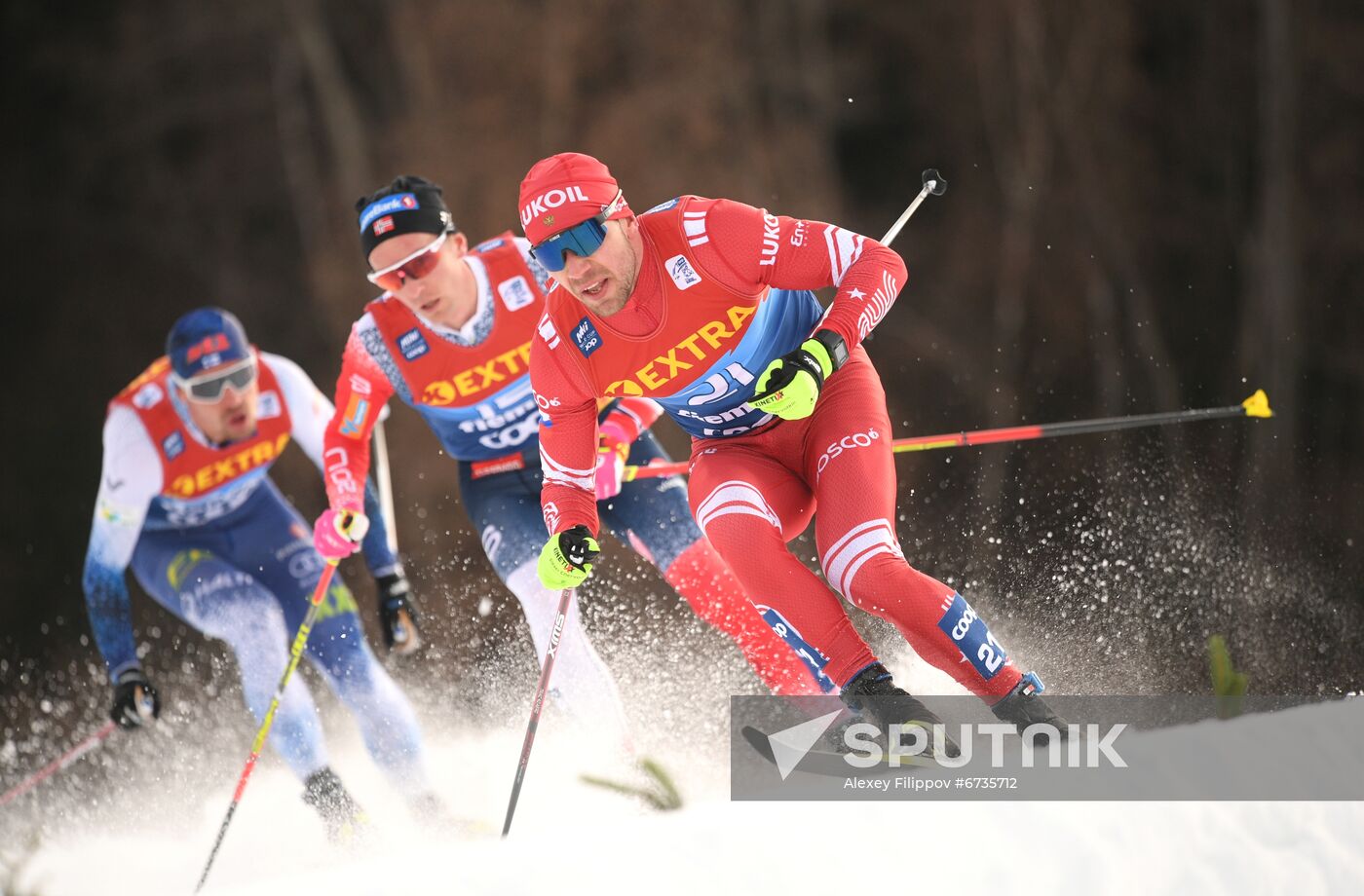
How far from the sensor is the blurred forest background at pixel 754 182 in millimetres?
10711

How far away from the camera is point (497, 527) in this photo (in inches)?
154

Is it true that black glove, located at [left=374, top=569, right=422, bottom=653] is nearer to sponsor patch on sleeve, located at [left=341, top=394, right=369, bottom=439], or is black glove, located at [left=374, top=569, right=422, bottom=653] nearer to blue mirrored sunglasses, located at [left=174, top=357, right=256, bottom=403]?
sponsor patch on sleeve, located at [left=341, top=394, right=369, bottom=439]

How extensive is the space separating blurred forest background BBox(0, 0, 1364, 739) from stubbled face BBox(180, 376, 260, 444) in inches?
229

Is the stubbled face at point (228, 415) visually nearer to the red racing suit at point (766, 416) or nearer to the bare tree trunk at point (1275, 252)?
the red racing suit at point (766, 416)

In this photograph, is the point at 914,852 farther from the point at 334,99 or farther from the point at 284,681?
the point at 334,99

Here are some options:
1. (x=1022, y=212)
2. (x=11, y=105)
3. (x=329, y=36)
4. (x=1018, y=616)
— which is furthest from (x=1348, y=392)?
(x=11, y=105)

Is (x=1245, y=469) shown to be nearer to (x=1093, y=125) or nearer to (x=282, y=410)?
(x=1093, y=125)

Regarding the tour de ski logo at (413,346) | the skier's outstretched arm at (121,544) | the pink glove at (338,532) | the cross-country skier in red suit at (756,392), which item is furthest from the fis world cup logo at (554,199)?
the skier's outstretched arm at (121,544)

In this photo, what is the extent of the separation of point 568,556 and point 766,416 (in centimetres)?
55

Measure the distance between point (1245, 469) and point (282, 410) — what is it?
814cm

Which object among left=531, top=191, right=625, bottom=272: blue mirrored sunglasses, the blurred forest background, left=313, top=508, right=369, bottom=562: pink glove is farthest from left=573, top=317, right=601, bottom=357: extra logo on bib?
the blurred forest background

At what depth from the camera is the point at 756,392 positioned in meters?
2.84

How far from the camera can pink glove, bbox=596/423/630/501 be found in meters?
3.73

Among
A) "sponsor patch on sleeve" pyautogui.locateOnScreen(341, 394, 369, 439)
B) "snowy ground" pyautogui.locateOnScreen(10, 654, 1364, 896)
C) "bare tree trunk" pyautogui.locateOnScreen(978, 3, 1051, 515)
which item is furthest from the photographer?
"bare tree trunk" pyautogui.locateOnScreen(978, 3, 1051, 515)
